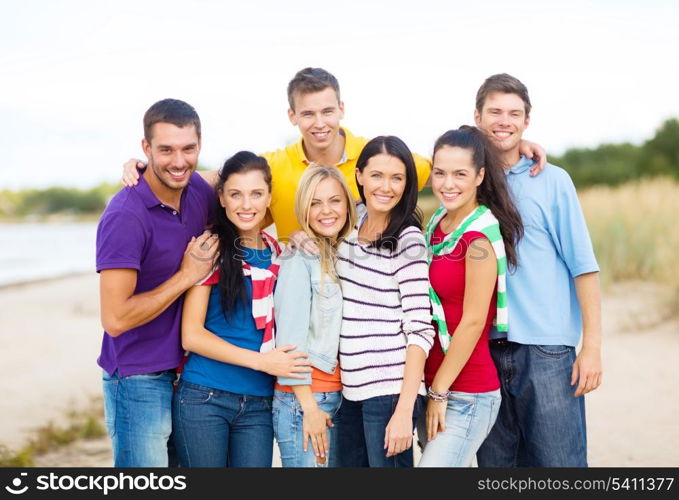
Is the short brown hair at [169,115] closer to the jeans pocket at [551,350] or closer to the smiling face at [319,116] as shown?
the smiling face at [319,116]

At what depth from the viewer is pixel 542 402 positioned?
345cm

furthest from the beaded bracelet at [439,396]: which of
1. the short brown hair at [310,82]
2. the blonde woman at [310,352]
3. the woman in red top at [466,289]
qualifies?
the short brown hair at [310,82]

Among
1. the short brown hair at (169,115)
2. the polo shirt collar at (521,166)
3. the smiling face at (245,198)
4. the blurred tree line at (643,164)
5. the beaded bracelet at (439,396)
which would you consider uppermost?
the blurred tree line at (643,164)

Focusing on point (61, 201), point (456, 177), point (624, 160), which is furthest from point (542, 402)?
point (61, 201)

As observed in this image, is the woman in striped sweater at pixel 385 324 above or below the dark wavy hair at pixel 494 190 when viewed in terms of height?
below

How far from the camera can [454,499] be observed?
3.40m

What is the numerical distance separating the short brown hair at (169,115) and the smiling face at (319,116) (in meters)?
0.95

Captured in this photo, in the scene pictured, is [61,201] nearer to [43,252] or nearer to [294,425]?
[43,252]

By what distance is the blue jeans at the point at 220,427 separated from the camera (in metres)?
3.25

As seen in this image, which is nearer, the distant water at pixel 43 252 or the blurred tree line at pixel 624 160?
the distant water at pixel 43 252

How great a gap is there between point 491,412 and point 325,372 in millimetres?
→ 814

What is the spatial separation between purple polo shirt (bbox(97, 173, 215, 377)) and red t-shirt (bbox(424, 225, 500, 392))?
1.29 meters

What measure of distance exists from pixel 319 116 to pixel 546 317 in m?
1.88

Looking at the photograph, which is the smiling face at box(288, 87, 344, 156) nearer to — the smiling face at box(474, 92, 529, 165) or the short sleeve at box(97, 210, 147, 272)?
the smiling face at box(474, 92, 529, 165)
